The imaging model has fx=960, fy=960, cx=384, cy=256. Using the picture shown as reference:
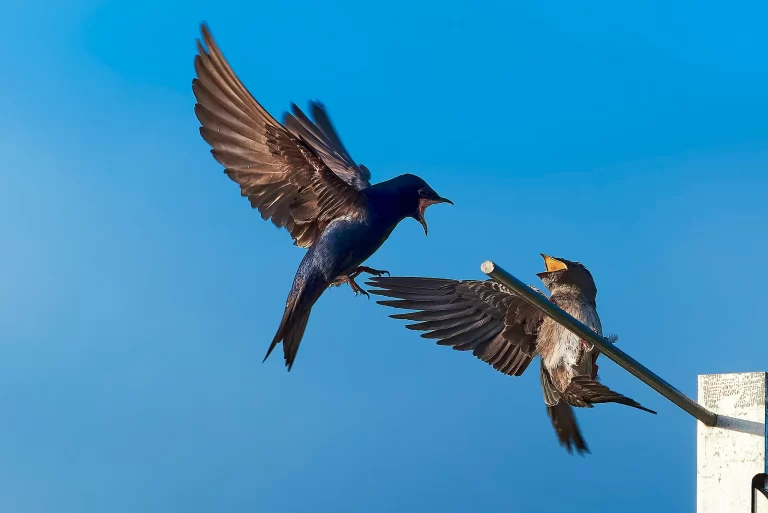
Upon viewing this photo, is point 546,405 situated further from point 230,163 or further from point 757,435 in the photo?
point 230,163

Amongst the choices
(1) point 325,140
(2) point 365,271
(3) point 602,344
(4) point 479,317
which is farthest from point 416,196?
(1) point 325,140

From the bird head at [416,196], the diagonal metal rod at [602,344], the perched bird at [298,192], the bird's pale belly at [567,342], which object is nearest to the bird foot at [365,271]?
the perched bird at [298,192]

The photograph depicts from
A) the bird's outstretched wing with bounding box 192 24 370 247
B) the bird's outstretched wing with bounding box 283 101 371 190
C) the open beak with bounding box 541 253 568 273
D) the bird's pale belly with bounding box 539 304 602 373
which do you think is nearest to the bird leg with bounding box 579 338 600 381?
the bird's pale belly with bounding box 539 304 602 373

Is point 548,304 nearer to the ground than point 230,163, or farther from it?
nearer to the ground

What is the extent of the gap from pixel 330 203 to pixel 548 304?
2.95 ft

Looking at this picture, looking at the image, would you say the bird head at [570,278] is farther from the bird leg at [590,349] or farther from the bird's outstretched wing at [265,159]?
the bird's outstretched wing at [265,159]

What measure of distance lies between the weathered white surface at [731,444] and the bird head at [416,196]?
819 millimetres

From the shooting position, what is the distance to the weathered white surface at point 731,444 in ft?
7.24

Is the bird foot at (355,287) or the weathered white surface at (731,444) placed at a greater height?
the bird foot at (355,287)

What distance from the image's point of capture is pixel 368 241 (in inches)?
93.7

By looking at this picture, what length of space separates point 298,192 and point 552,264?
35.9 inches

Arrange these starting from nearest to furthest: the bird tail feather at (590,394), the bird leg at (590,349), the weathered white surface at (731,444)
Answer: the weathered white surface at (731,444) → the bird tail feather at (590,394) → the bird leg at (590,349)

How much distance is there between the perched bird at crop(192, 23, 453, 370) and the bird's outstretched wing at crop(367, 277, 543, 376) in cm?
32

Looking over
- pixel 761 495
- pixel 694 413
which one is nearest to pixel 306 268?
pixel 694 413
